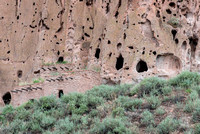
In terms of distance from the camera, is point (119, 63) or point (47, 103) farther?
point (119, 63)

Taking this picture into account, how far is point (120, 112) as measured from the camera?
928cm

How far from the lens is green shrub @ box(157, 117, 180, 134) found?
770 cm

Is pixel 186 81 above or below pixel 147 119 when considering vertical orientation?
above

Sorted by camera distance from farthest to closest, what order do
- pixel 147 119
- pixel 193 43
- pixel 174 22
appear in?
pixel 193 43 < pixel 174 22 < pixel 147 119

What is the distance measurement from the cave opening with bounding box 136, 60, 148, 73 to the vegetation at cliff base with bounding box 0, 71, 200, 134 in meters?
7.47

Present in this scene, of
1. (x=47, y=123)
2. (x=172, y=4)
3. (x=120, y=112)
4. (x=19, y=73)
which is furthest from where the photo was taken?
(x=19, y=73)

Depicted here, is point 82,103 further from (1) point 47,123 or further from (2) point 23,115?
(2) point 23,115

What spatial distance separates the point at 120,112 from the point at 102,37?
1323 centimetres

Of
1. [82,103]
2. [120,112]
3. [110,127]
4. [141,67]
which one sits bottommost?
[110,127]

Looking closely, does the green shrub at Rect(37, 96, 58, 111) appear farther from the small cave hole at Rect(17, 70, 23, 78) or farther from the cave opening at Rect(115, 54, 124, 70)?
the small cave hole at Rect(17, 70, 23, 78)

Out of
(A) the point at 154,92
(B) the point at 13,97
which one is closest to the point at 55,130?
(A) the point at 154,92

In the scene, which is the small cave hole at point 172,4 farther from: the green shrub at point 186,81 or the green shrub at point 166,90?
the green shrub at point 166,90

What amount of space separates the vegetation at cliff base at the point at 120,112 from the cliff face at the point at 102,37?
24.2ft

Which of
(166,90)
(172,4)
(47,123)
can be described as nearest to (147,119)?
(166,90)
